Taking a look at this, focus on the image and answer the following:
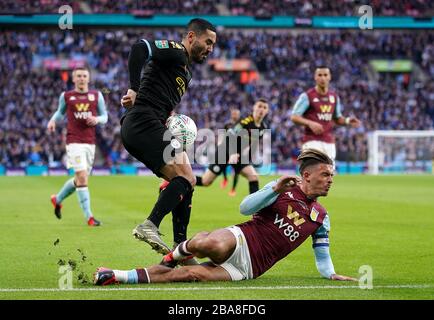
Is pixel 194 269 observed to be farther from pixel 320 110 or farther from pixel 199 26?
pixel 320 110

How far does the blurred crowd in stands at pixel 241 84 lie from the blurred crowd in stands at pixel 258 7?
5.03 feet

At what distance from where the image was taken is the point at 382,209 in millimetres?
15781

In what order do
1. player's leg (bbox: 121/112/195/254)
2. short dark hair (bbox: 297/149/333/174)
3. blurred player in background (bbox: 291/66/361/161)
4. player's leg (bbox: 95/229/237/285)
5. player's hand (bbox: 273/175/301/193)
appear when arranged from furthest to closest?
blurred player in background (bbox: 291/66/361/161) → player's leg (bbox: 121/112/195/254) → short dark hair (bbox: 297/149/333/174) → player's leg (bbox: 95/229/237/285) → player's hand (bbox: 273/175/301/193)

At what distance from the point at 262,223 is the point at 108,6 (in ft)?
130

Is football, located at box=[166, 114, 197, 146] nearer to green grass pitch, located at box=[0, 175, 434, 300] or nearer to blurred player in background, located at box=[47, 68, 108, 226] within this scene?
green grass pitch, located at box=[0, 175, 434, 300]

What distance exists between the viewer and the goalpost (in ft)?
124

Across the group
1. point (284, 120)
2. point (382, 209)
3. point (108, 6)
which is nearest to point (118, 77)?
point (108, 6)

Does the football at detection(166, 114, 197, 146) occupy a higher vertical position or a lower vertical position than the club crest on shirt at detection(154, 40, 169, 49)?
lower

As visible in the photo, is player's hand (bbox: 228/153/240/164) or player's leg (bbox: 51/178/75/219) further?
player's hand (bbox: 228/153/240/164)

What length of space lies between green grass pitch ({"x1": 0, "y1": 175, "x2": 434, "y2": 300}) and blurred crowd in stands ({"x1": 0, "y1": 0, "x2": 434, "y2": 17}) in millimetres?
27407

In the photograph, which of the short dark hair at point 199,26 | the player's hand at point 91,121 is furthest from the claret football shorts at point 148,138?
the player's hand at point 91,121

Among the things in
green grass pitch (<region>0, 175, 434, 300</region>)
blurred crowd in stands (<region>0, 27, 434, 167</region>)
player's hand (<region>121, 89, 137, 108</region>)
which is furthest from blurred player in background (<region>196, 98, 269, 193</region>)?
blurred crowd in stands (<region>0, 27, 434, 167</region>)

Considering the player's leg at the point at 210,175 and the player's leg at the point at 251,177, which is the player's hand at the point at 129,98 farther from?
the player's leg at the point at 210,175
